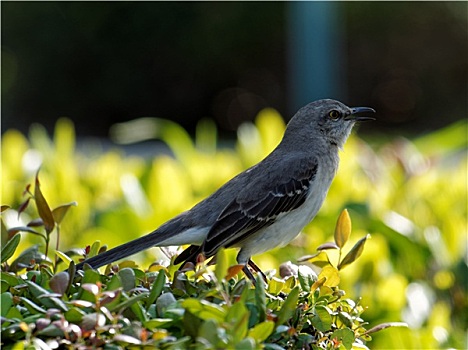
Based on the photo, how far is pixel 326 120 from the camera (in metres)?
5.32

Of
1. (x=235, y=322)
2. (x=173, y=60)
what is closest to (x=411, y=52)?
(x=173, y=60)

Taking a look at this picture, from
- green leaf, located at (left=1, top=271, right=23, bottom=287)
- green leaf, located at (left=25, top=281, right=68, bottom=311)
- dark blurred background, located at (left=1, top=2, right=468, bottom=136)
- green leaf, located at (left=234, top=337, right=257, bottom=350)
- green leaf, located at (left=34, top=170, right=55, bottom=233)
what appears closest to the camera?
green leaf, located at (left=234, top=337, right=257, bottom=350)

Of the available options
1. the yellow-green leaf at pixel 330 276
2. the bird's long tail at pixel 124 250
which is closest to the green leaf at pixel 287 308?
the yellow-green leaf at pixel 330 276

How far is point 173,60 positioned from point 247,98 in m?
2.06

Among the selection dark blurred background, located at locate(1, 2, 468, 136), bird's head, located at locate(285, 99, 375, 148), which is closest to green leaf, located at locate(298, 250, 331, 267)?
bird's head, located at locate(285, 99, 375, 148)

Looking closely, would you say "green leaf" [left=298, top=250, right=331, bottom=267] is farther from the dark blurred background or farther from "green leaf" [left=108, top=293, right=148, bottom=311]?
the dark blurred background

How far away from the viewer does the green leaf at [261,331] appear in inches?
101

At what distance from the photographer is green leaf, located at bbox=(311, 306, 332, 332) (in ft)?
9.64

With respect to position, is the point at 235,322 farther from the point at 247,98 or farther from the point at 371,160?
the point at 247,98

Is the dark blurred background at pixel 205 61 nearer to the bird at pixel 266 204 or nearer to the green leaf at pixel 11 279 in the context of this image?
the bird at pixel 266 204

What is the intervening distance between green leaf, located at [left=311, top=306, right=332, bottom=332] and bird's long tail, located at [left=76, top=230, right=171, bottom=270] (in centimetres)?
89

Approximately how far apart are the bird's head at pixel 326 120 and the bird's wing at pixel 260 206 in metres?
0.30

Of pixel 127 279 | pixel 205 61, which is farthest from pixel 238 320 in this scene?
pixel 205 61

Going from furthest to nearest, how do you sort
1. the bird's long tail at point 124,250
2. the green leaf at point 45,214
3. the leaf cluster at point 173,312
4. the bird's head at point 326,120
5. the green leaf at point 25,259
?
the bird's head at point 326,120, the bird's long tail at point 124,250, the green leaf at point 45,214, the green leaf at point 25,259, the leaf cluster at point 173,312
